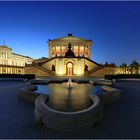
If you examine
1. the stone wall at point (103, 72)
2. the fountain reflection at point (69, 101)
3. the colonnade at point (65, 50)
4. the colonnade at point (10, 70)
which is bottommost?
the fountain reflection at point (69, 101)

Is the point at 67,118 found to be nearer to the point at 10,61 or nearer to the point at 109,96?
the point at 109,96

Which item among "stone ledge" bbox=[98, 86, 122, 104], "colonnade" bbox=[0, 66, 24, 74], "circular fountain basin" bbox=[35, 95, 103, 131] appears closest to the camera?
Answer: "circular fountain basin" bbox=[35, 95, 103, 131]

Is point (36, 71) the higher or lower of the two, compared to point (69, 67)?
lower

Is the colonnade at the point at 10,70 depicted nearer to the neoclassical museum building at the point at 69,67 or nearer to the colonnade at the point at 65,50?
the colonnade at the point at 65,50

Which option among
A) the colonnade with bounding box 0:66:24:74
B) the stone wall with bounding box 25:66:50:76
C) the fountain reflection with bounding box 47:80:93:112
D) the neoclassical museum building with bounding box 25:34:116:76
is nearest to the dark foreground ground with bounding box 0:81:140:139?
the fountain reflection with bounding box 47:80:93:112

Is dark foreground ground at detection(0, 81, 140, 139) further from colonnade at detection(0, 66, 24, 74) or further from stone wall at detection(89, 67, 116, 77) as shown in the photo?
colonnade at detection(0, 66, 24, 74)

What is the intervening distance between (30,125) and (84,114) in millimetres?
1903

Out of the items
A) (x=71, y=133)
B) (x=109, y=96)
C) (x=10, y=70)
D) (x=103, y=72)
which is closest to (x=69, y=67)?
(x=103, y=72)

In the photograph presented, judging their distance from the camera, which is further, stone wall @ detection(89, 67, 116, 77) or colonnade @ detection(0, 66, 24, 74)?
colonnade @ detection(0, 66, 24, 74)

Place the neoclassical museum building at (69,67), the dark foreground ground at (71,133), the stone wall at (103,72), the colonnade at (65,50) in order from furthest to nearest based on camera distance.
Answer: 1. the colonnade at (65,50)
2. the stone wall at (103,72)
3. the neoclassical museum building at (69,67)
4. the dark foreground ground at (71,133)

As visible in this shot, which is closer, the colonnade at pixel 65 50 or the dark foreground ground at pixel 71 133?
the dark foreground ground at pixel 71 133

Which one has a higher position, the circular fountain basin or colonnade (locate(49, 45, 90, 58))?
colonnade (locate(49, 45, 90, 58))

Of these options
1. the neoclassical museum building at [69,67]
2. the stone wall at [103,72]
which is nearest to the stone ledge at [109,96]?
the neoclassical museum building at [69,67]

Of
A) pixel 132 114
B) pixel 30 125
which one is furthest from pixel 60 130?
pixel 132 114
